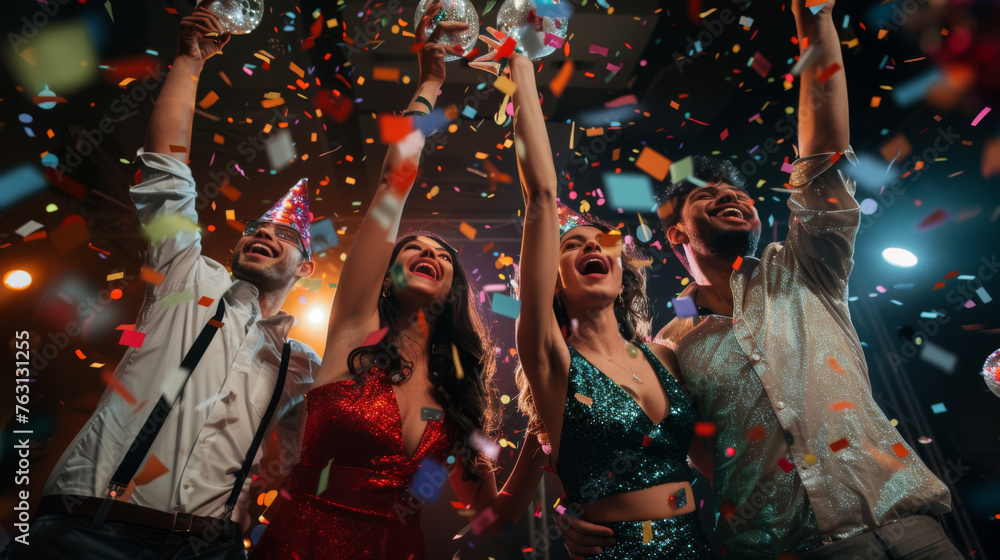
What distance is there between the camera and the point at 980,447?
321cm

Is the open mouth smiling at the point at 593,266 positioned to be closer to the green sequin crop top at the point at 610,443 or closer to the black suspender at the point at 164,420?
the green sequin crop top at the point at 610,443

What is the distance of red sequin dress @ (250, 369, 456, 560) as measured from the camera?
1599 mm

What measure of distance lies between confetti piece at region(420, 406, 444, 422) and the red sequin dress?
33 millimetres

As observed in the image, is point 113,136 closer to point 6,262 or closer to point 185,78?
point 6,262

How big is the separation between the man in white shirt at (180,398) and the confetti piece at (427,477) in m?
0.57

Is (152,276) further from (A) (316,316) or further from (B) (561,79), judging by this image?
(A) (316,316)

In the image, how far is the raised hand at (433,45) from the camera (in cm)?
187

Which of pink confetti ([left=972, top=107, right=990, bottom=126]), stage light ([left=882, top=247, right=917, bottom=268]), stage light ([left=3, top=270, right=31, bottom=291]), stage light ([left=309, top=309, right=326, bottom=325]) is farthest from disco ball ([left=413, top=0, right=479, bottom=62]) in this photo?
stage light ([left=3, top=270, right=31, bottom=291])

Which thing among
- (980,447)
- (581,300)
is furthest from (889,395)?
(581,300)

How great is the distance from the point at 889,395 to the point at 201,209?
20.4 ft

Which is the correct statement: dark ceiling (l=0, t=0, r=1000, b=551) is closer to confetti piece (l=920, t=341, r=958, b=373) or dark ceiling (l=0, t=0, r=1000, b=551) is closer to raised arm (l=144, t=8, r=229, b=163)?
confetti piece (l=920, t=341, r=958, b=373)

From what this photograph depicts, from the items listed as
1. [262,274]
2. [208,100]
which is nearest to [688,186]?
[262,274]

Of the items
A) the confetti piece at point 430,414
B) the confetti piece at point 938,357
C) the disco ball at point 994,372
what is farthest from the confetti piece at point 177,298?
the confetti piece at point 938,357

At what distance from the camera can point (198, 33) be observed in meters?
2.07
